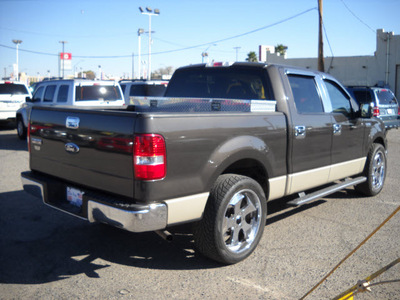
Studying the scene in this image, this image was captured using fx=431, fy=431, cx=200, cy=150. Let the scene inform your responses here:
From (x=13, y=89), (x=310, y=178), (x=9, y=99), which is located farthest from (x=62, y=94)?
(x=310, y=178)

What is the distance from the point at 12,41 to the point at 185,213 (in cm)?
7897

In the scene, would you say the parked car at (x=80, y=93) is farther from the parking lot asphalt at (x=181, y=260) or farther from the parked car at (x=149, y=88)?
the parking lot asphalt at (x=181, y=260)

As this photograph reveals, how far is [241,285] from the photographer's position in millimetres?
3678

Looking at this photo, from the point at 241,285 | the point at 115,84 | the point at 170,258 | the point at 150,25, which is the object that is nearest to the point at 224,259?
the point at 241,285

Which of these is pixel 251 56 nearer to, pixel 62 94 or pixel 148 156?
pixel 62 94

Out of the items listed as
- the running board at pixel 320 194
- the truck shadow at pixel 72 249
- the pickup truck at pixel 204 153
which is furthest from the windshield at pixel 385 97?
the truck shadow at pixel 72 249

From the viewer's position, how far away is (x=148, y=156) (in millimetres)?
3352

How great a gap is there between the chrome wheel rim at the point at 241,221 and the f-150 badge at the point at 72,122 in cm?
155

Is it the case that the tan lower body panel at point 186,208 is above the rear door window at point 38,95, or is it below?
below

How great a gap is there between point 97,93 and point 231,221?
851 cm

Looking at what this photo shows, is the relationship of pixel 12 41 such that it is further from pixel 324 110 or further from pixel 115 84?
pixel 324 110

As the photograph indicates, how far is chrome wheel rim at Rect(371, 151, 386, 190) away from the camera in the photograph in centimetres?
668

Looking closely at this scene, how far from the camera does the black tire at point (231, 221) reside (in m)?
3.82

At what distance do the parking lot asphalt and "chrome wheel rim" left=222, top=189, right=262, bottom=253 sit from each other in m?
0.20
